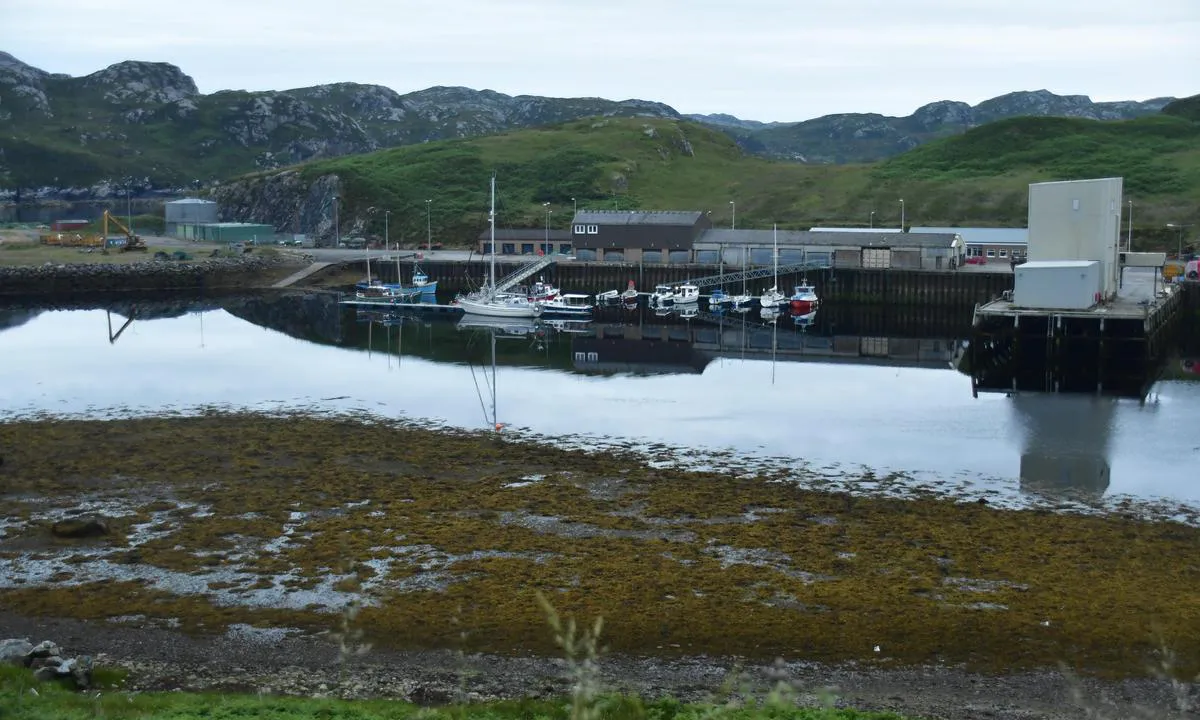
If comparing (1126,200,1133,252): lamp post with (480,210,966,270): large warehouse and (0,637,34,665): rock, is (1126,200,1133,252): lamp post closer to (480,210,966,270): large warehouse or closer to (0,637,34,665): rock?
(480,210,966,270): large warehouse

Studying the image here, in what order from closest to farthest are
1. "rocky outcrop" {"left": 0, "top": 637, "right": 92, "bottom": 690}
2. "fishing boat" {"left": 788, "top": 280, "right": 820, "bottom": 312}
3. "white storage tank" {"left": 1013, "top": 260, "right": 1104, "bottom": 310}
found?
"rocky outcrop" {"left": 0, "top": 637, "right": 92, "bottom": 690} → "white storage tank" {"left": 1013, "top": 260, "right": 1104, "bottom": 310} → "fishing boat" {"left": 788, "top": 280, "right": 820, "bottom": 312}

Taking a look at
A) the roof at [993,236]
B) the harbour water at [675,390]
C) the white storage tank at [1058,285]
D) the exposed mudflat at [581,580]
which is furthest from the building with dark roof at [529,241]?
the exposed mudflat at [581,580]

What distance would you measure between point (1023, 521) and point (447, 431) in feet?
71.2

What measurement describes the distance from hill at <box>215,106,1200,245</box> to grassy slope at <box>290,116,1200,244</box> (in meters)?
0.23

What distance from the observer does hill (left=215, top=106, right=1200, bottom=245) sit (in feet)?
411

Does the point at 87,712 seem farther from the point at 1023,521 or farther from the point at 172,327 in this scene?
the point at 172,327

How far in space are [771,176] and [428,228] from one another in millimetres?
44434

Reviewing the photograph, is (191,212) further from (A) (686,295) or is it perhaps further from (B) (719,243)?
(A) (686,295)

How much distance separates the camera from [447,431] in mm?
45688

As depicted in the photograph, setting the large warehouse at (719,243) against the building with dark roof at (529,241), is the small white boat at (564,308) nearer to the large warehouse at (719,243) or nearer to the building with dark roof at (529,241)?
the large warehouse at (719,243)

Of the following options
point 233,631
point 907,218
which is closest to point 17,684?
point 233,631

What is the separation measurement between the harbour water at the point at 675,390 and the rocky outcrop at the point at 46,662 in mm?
23286

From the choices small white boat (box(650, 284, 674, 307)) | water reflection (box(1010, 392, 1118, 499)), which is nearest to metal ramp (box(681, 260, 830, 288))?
small white boat (box(650, 284, 674, 307))

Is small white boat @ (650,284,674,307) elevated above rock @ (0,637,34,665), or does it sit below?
above
